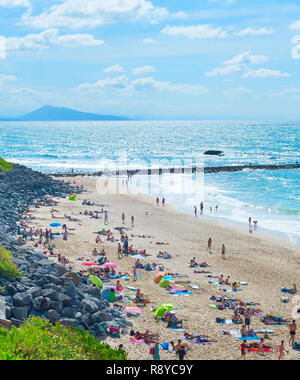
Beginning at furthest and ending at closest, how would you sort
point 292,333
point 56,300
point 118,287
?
point 118,287
point 292,333
point 56,300

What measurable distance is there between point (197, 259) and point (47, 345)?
55.6ft

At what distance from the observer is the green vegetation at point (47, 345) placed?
9.34 meters

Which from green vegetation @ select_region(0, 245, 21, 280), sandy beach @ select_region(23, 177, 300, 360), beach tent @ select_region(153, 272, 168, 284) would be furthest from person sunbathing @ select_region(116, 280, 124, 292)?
green vegetation @ select_region(0, 245, 21, 280)

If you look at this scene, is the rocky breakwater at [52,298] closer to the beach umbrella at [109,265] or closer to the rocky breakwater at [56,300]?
the rocky breakwater at [56,300]

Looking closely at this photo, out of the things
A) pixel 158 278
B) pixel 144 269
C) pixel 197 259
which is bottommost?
pixel 197 259

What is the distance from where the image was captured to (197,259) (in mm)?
26141

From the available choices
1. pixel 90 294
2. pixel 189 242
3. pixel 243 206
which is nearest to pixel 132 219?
pixel 189 242

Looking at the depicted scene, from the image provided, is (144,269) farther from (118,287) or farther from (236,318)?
(236,318)

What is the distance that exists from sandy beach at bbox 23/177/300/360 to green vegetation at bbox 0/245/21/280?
4.11 metres

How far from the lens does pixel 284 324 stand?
17.5m

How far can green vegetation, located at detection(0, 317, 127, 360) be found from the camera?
9.34 metres

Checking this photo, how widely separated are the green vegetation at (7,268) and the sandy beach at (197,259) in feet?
13.5

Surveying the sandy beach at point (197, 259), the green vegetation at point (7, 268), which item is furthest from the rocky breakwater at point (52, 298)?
the sandy beach at point (197, 259)

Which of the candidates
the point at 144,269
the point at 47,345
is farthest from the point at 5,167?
the point at 47,345
